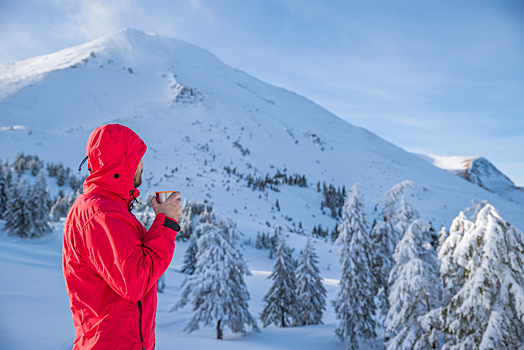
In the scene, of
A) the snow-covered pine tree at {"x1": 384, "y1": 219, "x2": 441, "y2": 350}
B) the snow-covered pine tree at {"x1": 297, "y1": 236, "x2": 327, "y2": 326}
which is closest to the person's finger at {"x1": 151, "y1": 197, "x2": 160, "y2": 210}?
the snow-covered pine tree at {"x1": 384, "y1": 219, "x2": 441, "y2": 350}

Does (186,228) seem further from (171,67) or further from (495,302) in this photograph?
(171,67)

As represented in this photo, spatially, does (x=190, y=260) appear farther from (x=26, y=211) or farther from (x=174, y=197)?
(x=174, y=197)

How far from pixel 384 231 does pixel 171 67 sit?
212 m

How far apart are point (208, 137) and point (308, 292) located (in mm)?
112127

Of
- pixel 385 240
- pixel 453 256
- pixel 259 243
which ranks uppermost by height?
pixel 453 256

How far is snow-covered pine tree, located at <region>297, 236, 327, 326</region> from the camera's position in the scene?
77.4ft

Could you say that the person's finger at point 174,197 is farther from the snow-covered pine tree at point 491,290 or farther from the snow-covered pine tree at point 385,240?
the snow-covered pine tree at point 385,240

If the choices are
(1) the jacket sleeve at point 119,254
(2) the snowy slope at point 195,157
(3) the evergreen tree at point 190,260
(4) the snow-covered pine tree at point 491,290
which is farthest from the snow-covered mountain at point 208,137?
(1) the jacket sleeve at point 119,254

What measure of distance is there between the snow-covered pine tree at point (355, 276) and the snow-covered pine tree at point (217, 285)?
6153 mm

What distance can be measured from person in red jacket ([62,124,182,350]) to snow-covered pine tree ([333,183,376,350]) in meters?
15.3

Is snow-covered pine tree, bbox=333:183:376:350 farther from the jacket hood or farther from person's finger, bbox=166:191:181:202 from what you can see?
the jacket hood

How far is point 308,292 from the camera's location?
77.4ft

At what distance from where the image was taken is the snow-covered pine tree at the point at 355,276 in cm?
1633

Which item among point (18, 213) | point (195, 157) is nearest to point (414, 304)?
point (18, 213)
